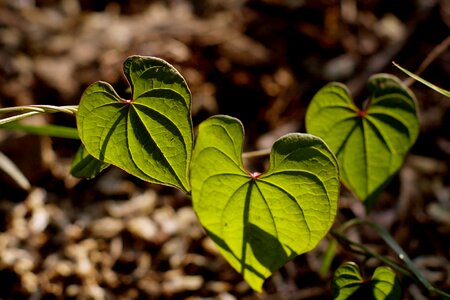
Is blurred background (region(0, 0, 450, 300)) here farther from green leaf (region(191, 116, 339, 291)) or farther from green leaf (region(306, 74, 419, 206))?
green leaf (region(191, 116, 339, 291))

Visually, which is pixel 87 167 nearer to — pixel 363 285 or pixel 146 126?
pixel 146 126

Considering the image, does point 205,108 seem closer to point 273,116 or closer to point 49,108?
point 273,116

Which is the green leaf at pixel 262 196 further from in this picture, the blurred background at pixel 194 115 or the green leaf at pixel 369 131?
the blurred background at pixel 194 115

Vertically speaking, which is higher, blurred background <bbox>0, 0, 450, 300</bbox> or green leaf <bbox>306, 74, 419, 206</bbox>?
green leaf <bbox>306, 74, 419, 206</bbox>

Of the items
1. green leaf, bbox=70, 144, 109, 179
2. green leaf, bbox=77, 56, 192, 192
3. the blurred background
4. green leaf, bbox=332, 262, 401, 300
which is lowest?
the blurred background

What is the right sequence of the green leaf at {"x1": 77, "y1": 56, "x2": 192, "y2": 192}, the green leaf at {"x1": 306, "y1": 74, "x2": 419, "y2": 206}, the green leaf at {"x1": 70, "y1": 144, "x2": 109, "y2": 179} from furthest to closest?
1. the green leaf at {"x1": 306, "y1": 74, "x2": 419, "y2": 206}
2. the green leaf at {"x1": 70, "y1": 144, "x2": 109, "y2": 179}
3. the green leaf at {"x1": 77, "y1": 56, "x2": 192, "y2": 192}

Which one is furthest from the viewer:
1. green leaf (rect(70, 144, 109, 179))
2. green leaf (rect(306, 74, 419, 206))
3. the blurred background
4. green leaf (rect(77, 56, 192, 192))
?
the blurred background

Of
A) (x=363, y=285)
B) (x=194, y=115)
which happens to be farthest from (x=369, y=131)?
(x=194, y=115)

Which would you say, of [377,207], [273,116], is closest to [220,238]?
[377,207]

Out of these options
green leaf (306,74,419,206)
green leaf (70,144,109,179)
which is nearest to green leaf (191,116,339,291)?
green leaf (70,144,109,179)
